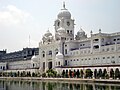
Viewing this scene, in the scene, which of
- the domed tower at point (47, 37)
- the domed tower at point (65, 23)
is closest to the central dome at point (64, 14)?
the domed tower at point (65, 23)

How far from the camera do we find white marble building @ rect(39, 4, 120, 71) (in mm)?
61250

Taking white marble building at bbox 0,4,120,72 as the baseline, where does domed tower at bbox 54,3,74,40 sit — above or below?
above

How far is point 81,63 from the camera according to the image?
6831cm

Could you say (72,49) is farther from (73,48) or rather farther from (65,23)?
(65,23)

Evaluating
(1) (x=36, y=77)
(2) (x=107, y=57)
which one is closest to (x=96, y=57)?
(2) (x=107, y=57)

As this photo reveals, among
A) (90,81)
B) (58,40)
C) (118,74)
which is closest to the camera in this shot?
(118,74)

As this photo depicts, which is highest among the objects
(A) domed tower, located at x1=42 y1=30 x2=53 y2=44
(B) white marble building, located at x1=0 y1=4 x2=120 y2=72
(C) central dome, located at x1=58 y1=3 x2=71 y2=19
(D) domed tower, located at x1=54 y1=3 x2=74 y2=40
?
(C) central dome, located at x1=58 y1=3 x2=71 y2=19

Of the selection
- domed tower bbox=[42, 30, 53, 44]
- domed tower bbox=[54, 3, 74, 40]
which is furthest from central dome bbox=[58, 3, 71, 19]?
domed tower bbox=[42, 30, 53, 44]

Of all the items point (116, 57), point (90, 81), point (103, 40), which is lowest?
point (90, 81)

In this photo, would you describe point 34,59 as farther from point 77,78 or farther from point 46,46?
point 77,78

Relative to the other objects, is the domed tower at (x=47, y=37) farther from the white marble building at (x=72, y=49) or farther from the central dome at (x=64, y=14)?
the central dome at (x=64, y=14)

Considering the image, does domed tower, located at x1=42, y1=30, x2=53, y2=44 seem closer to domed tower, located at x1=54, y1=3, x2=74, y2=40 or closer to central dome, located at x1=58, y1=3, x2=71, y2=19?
domed tower, located at x1=54, y1=3, x2=74, y2=40

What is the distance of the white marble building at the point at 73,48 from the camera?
201 feet

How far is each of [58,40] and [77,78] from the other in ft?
75.9
